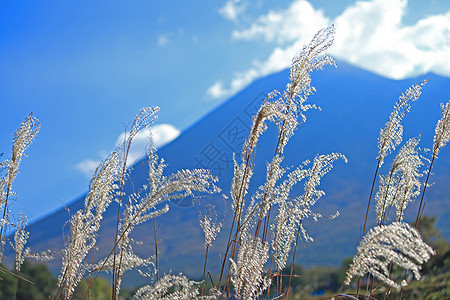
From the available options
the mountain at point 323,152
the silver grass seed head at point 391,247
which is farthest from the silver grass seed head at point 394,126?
the mountain at point 323,152

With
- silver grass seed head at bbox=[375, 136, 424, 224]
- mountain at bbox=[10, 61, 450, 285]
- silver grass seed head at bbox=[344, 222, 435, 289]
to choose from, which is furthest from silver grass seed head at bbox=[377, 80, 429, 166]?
mountain at bbox=[10, 61, 450, 285]

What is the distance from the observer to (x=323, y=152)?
1138 inches

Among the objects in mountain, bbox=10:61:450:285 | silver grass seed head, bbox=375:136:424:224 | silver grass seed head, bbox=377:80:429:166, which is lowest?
silver grass seed head, bbox=375:136:424:224

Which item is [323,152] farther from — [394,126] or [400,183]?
[394,126]

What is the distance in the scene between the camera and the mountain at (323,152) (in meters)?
19.6

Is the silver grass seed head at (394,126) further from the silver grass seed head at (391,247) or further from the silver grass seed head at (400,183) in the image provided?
the silver grass seed head at (391,247)

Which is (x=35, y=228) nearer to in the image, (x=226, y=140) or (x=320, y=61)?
(x=226, y=140)

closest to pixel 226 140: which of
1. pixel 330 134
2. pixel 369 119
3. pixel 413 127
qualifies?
pixel 330 134

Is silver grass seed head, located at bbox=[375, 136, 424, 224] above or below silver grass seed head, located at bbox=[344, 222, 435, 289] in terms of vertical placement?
above

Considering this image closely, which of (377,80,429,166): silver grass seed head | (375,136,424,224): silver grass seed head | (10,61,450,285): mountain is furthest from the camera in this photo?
(10,61,450,285): mountain

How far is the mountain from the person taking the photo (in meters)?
19.6

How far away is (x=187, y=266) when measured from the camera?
21766mm

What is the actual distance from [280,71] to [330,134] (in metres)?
13.0

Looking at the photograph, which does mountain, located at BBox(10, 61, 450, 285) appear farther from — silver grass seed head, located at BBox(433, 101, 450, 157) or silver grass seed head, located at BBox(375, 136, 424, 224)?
silver grass seed head, located at BBox(433, 101, 450, 157)
